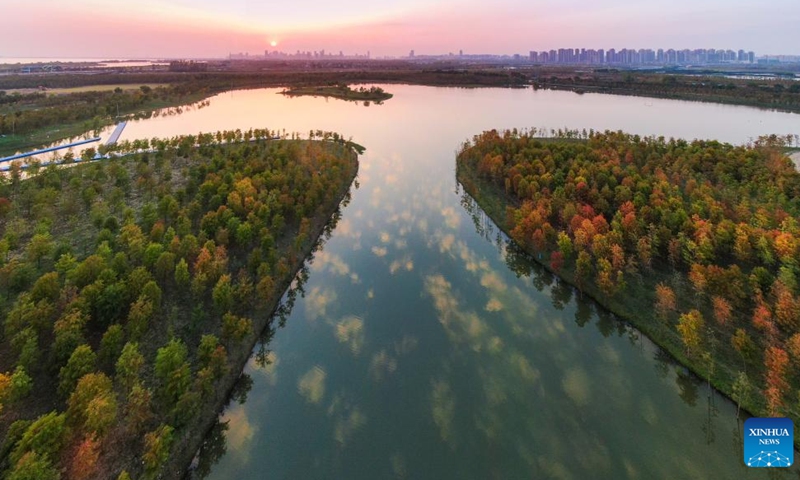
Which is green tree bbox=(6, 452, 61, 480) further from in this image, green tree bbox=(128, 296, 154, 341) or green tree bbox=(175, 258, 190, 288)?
green tree bbox=(175, 258, 190, 288)

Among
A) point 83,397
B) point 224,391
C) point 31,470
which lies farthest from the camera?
point 224,391

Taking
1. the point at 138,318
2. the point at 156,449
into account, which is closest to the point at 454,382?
the point at 156,449

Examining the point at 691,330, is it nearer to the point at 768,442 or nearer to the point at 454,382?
the point at 768,442

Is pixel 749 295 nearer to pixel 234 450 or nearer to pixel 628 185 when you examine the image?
pixel 628 185

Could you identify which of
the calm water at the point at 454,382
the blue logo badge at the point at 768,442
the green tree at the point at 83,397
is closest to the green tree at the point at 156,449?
the green tree at the point at 83,397

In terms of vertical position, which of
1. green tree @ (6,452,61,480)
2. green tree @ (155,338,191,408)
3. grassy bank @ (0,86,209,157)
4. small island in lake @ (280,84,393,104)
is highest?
small island in lake @ (280,84,393,104)

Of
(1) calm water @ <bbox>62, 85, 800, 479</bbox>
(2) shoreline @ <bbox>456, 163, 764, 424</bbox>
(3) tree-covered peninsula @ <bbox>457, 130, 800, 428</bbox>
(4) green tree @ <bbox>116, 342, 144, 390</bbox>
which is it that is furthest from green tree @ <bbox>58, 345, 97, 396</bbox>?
(2) shoreline @ <bbox>456, 163, 764, 424</bbox>

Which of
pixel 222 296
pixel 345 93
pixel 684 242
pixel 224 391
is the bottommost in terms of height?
pixel 224 391

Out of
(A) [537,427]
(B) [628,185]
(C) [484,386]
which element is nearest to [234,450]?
(C) [484,386]
